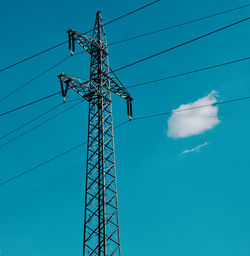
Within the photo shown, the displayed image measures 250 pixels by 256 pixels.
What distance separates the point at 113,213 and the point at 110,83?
322 inches

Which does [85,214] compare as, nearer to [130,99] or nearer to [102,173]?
[102,173]

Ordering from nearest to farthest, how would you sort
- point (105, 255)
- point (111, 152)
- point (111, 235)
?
point (105, 255) → point (111, 235) → point (111, 152)

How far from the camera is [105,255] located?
48.9 feet

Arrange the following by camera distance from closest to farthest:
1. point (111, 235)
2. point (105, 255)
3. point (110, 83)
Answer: point (105, 255), point (111, 235), point (110, 83)

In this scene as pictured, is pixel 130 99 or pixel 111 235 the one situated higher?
pixel 130 99

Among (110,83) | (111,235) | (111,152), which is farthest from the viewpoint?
(110,83)

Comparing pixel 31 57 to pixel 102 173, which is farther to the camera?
pixel 31 57

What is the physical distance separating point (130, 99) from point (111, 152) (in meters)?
4.84

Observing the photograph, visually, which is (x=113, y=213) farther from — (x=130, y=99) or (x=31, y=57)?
(x=31, y=57)

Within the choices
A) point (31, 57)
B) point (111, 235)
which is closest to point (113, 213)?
point (111, 235)

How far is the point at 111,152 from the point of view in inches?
724

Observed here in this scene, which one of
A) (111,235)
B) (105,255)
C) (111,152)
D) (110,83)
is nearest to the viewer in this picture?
(105,255)

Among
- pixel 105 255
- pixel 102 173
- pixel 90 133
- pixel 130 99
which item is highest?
pixel 130 99

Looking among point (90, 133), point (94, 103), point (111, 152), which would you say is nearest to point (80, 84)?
point (94, 103)
